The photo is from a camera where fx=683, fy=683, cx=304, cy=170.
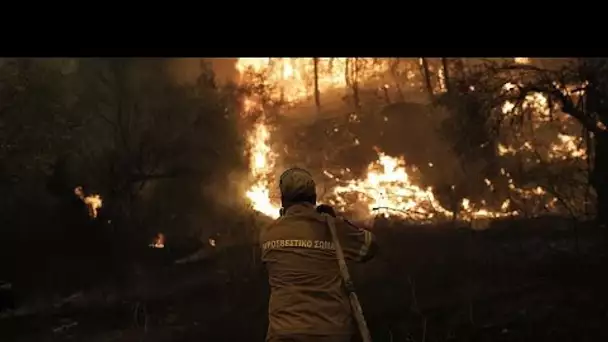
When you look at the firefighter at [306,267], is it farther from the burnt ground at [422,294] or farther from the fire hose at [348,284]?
the burnt ground at [422,294]

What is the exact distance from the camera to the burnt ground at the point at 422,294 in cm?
440

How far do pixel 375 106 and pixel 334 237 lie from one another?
6.29ft

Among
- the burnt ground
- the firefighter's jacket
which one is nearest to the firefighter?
the firefighter's jacket

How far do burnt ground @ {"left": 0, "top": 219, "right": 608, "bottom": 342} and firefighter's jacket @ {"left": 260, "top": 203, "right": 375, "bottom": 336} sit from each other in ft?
5.28

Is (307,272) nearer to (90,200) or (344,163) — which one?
(344,163)

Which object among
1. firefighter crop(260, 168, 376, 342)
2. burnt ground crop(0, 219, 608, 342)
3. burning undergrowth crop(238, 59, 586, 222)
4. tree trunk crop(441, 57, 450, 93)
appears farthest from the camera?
tree trunk crop(441, 57, 450, 93)

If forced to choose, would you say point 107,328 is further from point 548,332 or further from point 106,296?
Result: point 548,332

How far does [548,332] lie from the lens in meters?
4.50

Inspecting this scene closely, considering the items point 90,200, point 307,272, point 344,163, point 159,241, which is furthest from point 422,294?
point 90,200

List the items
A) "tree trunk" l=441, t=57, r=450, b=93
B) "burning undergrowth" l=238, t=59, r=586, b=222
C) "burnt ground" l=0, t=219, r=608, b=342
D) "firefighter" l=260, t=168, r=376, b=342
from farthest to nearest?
"tree trunk" l=441, t=57, r=450, b=93, "burning undergrowth" l=238, t=59, r=586, b=222, "burnt ground" l=0, t=219, r=608, b=342, "firefighter" l=260, t=168, r=376, b=342

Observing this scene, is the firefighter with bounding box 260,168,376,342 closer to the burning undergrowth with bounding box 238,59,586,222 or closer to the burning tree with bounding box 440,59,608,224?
the burning undergrowth with bounding box 238,59,586,222

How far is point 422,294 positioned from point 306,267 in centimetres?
188

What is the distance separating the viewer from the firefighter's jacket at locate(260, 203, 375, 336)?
2.79 metres
